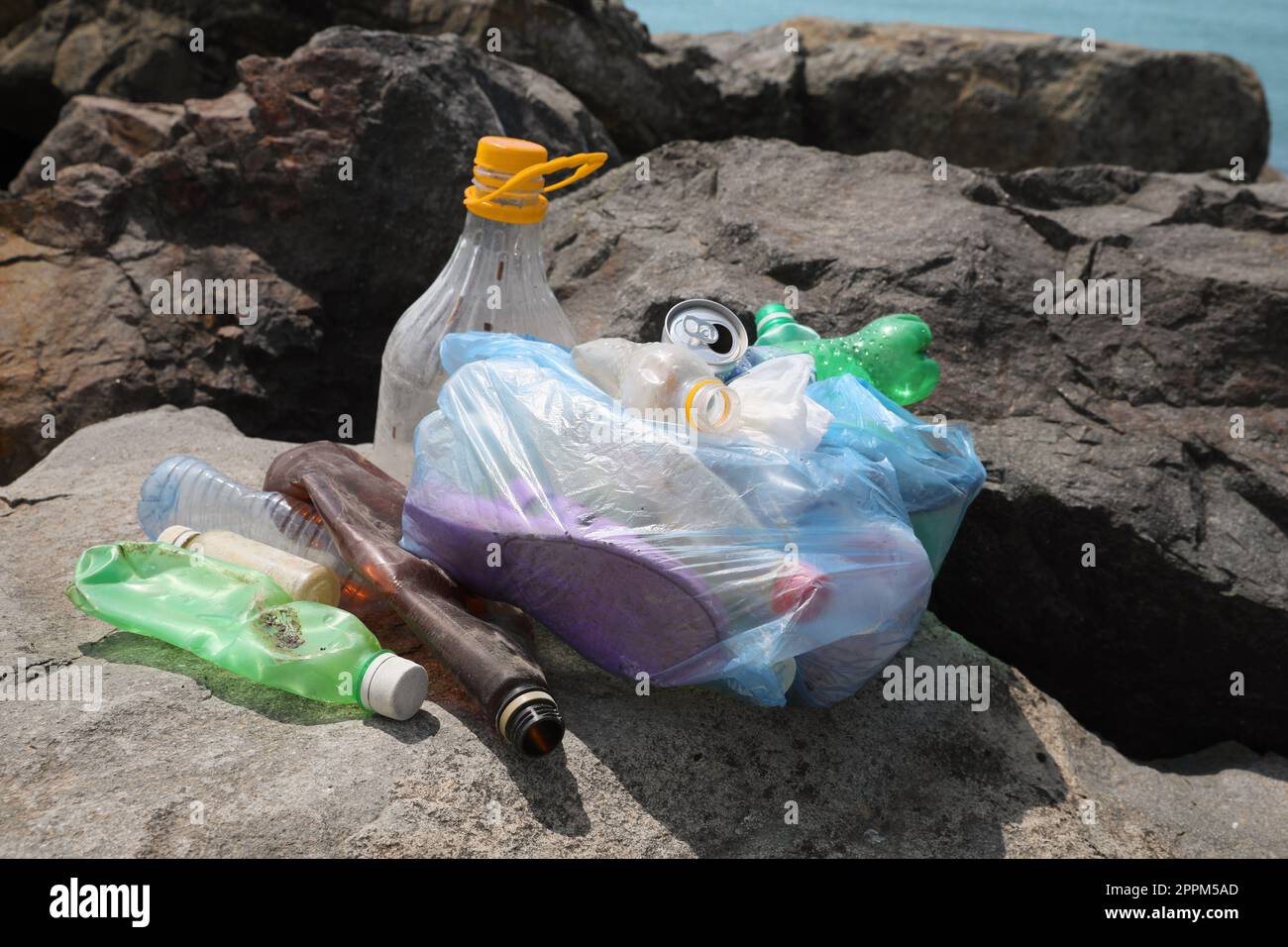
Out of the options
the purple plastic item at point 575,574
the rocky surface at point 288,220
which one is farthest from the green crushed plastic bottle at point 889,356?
the rocky surface at point 288,220

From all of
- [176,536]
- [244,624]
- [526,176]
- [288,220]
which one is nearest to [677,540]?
[244,624]

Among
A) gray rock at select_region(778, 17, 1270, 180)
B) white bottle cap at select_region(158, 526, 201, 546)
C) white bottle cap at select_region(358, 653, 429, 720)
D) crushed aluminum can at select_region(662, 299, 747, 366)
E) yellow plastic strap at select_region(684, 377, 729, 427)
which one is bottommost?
white bottle cap at select_region(358, 653, 429, 720)

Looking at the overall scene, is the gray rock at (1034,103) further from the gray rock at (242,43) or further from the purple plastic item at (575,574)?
the purple plastic item at (575,574)

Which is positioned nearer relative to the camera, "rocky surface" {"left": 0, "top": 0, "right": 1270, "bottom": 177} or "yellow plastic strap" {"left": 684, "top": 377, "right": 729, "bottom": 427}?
"yellow plastic strap" {"left": 684, "top": 377, "right": 729, "bottom": 427}

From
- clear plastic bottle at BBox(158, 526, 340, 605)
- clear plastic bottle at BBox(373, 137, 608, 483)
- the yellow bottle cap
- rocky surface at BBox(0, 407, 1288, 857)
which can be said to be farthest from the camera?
clear plastic bottle at BBox(373, 137, 608, 483)

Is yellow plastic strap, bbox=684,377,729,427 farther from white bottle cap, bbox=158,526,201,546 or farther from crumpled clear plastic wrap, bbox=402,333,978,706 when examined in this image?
white bottle cap, bbox=158,526,201,546

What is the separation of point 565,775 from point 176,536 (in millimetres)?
864

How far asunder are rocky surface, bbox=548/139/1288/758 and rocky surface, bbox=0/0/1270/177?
1800 mm

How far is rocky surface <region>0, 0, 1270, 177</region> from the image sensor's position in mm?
5281

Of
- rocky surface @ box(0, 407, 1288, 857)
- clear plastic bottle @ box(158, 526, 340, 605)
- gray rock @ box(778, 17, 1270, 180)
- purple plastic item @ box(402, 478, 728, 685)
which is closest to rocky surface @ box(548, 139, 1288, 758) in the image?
rocky surface @ box(0, 407, 1288, 857)

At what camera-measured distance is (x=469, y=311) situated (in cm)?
251

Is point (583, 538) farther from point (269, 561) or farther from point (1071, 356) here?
point (1071, 356)
